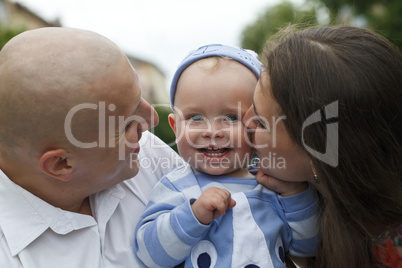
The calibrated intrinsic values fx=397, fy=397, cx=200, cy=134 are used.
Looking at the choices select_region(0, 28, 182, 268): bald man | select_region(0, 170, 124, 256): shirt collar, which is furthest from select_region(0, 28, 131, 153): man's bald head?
select_region(0, 170, 124, 256): shirt collar

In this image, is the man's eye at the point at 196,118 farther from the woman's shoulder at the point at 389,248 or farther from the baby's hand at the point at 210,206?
the woman's shoulder at the point at 389,248

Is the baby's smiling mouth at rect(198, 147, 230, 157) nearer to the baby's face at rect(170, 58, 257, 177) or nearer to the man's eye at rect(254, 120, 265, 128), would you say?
the baby's face at rect(170, 58, 257, 177)

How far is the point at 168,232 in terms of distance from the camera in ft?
6.58

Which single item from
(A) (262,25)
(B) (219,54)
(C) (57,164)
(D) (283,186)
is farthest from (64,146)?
(A) (262,25)

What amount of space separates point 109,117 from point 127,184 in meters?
0.59

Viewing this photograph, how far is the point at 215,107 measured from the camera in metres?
2.25

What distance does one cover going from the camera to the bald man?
1.82m

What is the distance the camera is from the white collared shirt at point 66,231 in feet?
6.06

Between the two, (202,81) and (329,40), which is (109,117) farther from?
(329,40)

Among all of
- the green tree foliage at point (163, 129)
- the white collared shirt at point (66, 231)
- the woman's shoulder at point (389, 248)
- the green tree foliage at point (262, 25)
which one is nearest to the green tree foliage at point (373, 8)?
the green tree foliage at point (262, 25)

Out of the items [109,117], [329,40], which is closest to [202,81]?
[109,117]

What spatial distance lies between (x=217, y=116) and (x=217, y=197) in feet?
1.68

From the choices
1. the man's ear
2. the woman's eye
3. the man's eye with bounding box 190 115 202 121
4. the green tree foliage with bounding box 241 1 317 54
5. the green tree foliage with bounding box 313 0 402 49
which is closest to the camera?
the man's ear

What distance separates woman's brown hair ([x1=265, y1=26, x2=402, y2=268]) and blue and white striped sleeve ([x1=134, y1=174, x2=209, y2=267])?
671mm
